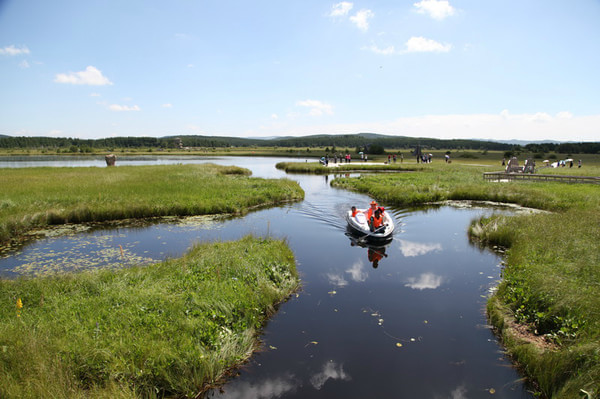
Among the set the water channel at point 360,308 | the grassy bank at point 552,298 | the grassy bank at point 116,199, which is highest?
the grassy bank at point 116,199

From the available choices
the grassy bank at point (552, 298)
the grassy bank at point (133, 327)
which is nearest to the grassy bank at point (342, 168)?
the grassy bank at point (552, 298)

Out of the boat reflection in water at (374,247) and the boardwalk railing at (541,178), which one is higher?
the boardwalk railing at (541,178)

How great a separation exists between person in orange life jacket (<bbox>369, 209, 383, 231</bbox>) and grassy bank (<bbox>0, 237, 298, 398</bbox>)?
23.5ft

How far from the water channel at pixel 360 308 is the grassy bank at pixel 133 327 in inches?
32.6

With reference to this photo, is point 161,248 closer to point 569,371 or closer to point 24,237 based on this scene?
point 24,237

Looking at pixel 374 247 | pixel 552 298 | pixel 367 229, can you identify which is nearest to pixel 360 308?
pixel 552 298

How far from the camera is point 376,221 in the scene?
16.5 metres

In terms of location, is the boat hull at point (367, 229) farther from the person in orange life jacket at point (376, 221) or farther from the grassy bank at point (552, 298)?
the grassy bank at point (552, 298)

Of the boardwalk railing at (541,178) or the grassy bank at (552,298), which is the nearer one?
the grassy bank at (552,298)

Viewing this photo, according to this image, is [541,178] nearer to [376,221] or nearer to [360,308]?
[376,221]

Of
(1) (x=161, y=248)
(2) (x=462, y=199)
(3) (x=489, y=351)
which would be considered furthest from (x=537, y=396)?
(2) (x=462, y=199)

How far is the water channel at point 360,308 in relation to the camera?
277 inches

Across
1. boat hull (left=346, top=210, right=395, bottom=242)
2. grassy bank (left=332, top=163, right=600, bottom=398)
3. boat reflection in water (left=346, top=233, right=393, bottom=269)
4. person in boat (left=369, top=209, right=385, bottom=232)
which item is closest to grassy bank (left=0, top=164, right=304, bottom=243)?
boat hull (left=346, top=210, right=395, bottom=242)

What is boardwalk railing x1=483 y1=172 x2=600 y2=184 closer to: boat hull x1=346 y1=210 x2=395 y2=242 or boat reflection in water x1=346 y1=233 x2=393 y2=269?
boat hull x1=346 y1=210 x2=395 y2=242
